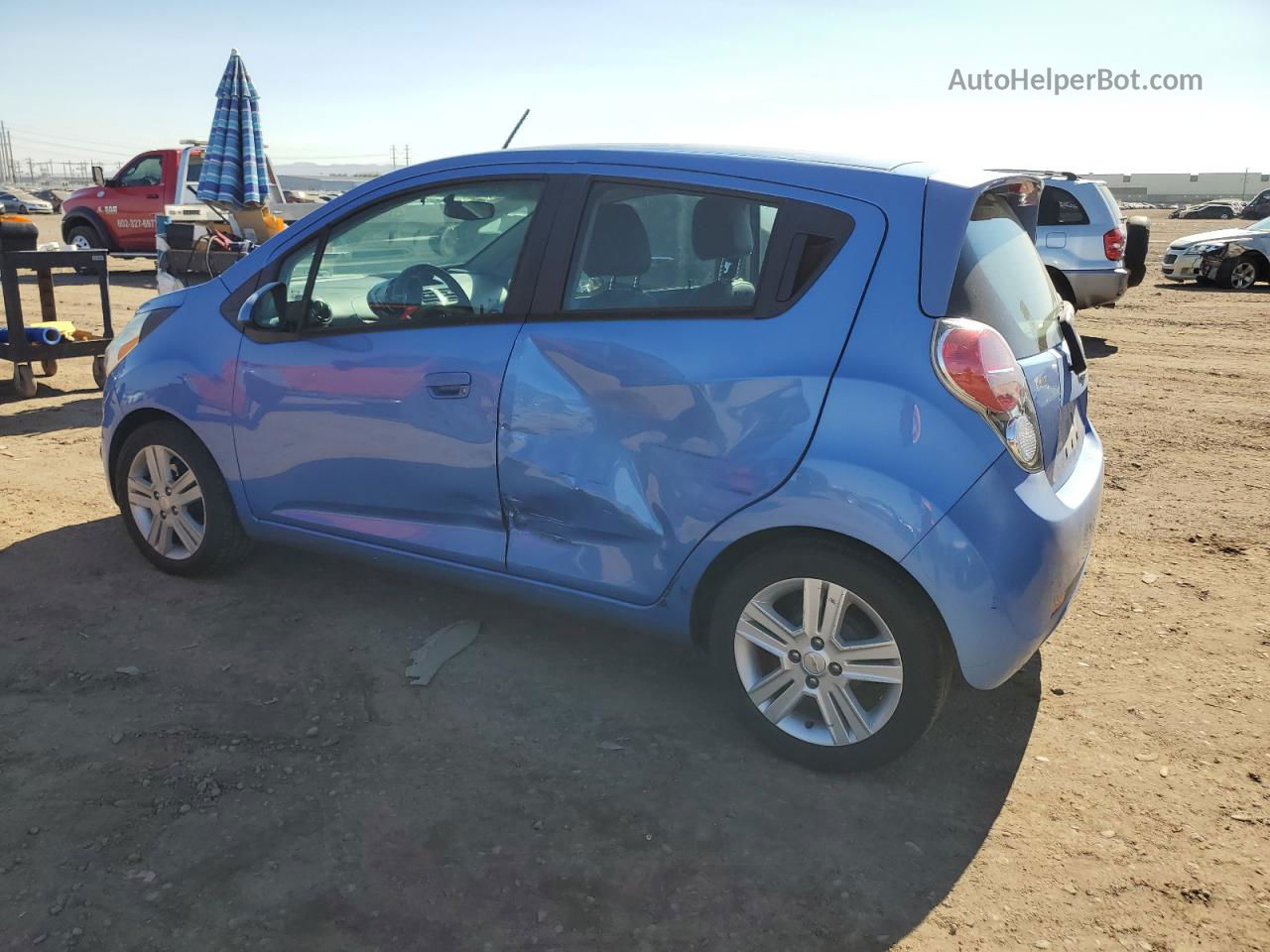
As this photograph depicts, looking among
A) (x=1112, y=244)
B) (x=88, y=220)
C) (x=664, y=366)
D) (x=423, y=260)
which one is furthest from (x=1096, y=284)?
(x=88, y=220)

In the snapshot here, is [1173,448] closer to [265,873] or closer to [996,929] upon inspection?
[996,929]

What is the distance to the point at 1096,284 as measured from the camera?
37.8ft

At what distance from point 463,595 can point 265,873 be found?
1852mm

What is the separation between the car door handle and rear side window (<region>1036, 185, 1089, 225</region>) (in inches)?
380

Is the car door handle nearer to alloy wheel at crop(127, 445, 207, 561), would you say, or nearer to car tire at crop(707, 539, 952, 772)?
car tire at crop(707, 539, 952, 772)

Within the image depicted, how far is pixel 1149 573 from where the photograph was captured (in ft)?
15.9

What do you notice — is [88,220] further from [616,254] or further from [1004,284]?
[1004,284]

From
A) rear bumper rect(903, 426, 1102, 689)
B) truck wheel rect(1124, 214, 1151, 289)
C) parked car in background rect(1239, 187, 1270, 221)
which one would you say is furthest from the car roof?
parked car in background rect(1239, 187, 1270, 221)

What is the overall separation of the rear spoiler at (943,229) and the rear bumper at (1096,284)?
30.4ft

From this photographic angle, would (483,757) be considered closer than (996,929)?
A: No

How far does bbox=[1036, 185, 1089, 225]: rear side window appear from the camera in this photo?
451 inches

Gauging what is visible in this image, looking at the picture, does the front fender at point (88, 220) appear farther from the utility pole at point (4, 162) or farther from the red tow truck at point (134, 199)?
the utility pole at point (4, 162)

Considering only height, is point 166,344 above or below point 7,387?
above

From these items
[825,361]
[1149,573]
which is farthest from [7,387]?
[1149,573]
